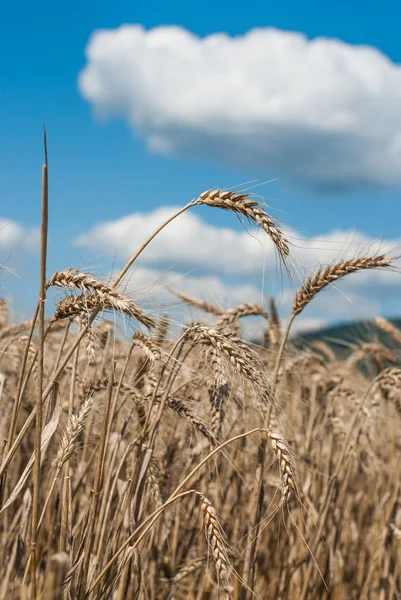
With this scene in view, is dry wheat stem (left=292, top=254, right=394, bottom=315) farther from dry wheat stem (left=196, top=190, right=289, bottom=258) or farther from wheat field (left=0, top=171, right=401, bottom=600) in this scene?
dry wheat stem (left=196, top=190, right=289, bottom=258)

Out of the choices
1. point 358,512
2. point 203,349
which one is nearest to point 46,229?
point 203,349

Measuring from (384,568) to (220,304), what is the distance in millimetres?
1919

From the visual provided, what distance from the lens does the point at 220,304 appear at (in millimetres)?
4066

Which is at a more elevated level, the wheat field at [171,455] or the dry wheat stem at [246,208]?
the dry wheat stem at [246,208]

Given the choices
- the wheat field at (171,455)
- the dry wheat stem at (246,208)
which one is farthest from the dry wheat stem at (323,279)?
the dry wheat stem at (246,208)

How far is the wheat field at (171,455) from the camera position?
1.98 meters

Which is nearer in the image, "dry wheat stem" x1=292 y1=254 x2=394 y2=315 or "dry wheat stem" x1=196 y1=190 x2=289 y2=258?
"dry wheat stem" x1=196 y1=190 x2=289 y2=258

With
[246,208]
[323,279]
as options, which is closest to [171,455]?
[323,279]

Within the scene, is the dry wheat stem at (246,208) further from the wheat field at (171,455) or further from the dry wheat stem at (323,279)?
the dry wheat stem at (323,279)

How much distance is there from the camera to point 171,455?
304cm

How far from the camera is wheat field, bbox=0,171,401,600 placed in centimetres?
198

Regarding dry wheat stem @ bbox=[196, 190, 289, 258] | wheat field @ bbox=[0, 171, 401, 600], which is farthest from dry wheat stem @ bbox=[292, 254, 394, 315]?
dry wheat stem @ bbox=[196, 190, 289, 258]

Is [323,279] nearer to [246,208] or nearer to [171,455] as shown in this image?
[246,208]

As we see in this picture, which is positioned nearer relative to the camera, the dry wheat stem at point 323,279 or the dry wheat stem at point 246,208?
the dry wheat stem at point 246,208
